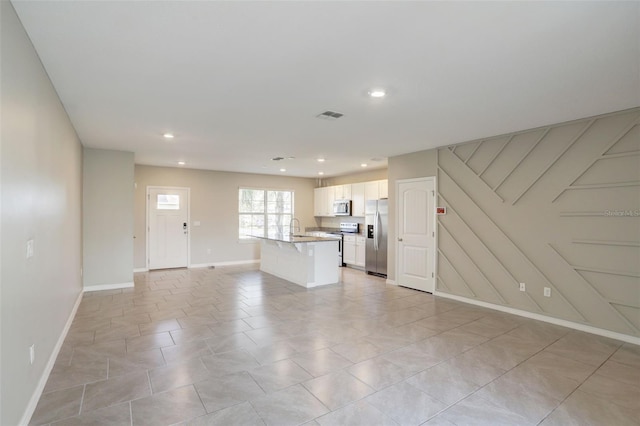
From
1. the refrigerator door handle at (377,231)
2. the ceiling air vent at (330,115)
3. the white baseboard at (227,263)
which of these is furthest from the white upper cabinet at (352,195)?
the ceiling air vent at (330,115)

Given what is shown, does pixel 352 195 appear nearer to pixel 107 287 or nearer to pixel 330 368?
pixel 107 287

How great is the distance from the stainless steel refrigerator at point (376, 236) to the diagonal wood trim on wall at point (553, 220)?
64.6 inches

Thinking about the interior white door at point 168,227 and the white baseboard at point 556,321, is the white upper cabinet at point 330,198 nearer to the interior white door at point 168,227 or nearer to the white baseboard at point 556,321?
the interior white door at point 168,227

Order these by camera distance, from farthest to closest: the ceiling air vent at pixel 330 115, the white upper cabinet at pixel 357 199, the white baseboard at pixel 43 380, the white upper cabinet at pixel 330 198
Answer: the white upper cabinet at pixel 330 198, the white upper cabinet at pixel 357 199, the ceiling air vent at pixel 330 115, the white baseboard at pixel 43 380

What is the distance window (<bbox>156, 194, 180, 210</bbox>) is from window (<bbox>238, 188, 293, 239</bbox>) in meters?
1.59

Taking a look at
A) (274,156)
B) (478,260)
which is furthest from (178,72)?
(478,260)

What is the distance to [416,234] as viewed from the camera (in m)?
5.83

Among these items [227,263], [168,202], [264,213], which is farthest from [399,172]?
[168,202]

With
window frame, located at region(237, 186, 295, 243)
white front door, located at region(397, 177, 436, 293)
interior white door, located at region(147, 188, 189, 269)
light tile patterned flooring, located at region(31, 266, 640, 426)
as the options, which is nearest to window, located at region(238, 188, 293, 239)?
window frame, located at region(237, 186, 295, 243)

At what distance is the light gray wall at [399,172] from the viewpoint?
18.4ft

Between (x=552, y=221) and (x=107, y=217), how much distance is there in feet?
22.3

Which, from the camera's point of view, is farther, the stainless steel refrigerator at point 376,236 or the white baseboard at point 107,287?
the stainless steel refrigerator at point 376,236

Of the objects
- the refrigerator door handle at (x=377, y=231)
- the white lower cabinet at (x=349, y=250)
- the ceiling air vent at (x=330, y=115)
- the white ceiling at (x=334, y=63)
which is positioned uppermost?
the white ceiling at (x=334, y=63)

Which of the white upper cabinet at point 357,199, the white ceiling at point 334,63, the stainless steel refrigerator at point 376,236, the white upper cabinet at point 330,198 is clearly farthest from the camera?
the white upper cabinet at point 330,198
